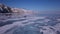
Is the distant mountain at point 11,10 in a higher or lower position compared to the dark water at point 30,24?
higher

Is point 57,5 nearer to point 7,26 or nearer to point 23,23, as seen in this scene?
point 23,23

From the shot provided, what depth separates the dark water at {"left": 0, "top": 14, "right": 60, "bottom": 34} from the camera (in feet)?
5.06

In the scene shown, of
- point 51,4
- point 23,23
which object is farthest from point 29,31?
point 51,4

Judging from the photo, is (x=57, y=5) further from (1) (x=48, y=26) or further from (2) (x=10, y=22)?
(2) (x=10, y=22)

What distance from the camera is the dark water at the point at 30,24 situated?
1.54 m

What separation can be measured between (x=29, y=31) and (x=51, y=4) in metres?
0.64

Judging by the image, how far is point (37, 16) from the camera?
163cm

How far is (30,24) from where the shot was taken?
1592mm

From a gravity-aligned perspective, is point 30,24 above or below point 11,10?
below

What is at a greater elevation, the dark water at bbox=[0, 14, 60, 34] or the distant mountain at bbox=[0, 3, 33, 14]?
the distant mountain at bbox=[0, 3, 33, 14]

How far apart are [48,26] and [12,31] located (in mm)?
650

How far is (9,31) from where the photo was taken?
60.5 inches

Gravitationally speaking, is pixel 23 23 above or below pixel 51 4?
below

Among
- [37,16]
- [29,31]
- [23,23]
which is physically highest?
[37,16]
